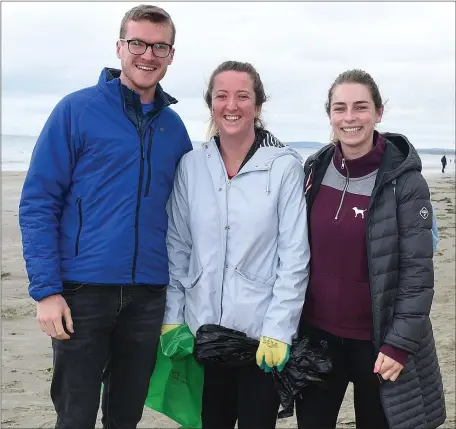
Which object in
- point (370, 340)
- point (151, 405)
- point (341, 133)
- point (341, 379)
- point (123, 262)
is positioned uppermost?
point (341, 133)

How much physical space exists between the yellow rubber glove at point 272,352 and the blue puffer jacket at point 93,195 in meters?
0.68

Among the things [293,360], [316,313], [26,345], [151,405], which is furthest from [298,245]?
[26,345]

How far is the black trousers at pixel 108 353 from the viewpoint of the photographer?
312 cm

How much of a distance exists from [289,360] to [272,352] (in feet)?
0.42

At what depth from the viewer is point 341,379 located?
3275mm

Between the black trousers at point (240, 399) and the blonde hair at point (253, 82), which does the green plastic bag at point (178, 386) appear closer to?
Answer: the black trousers at point (240, 399)

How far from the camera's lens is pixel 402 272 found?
302 centimetres

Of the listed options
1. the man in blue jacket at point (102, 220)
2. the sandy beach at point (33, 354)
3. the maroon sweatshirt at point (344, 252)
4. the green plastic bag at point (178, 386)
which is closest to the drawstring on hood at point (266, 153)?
the maroon sweatshirt at point (344, 252)

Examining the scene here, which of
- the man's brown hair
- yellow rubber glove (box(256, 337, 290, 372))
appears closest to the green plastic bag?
yellow rubber glove (box(256, 337, 290, 372))

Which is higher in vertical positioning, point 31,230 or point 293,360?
point 31,230

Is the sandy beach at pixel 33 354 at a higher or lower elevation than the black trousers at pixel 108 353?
lower

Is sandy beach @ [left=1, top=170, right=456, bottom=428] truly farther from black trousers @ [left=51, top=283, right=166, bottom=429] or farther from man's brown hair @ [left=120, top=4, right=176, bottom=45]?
man's brown hair @ [left=120, top=4, right=176, bottom=45]

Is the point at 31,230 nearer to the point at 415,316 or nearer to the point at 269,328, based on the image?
the point at 269,328

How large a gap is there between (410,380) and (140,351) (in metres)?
1.46
